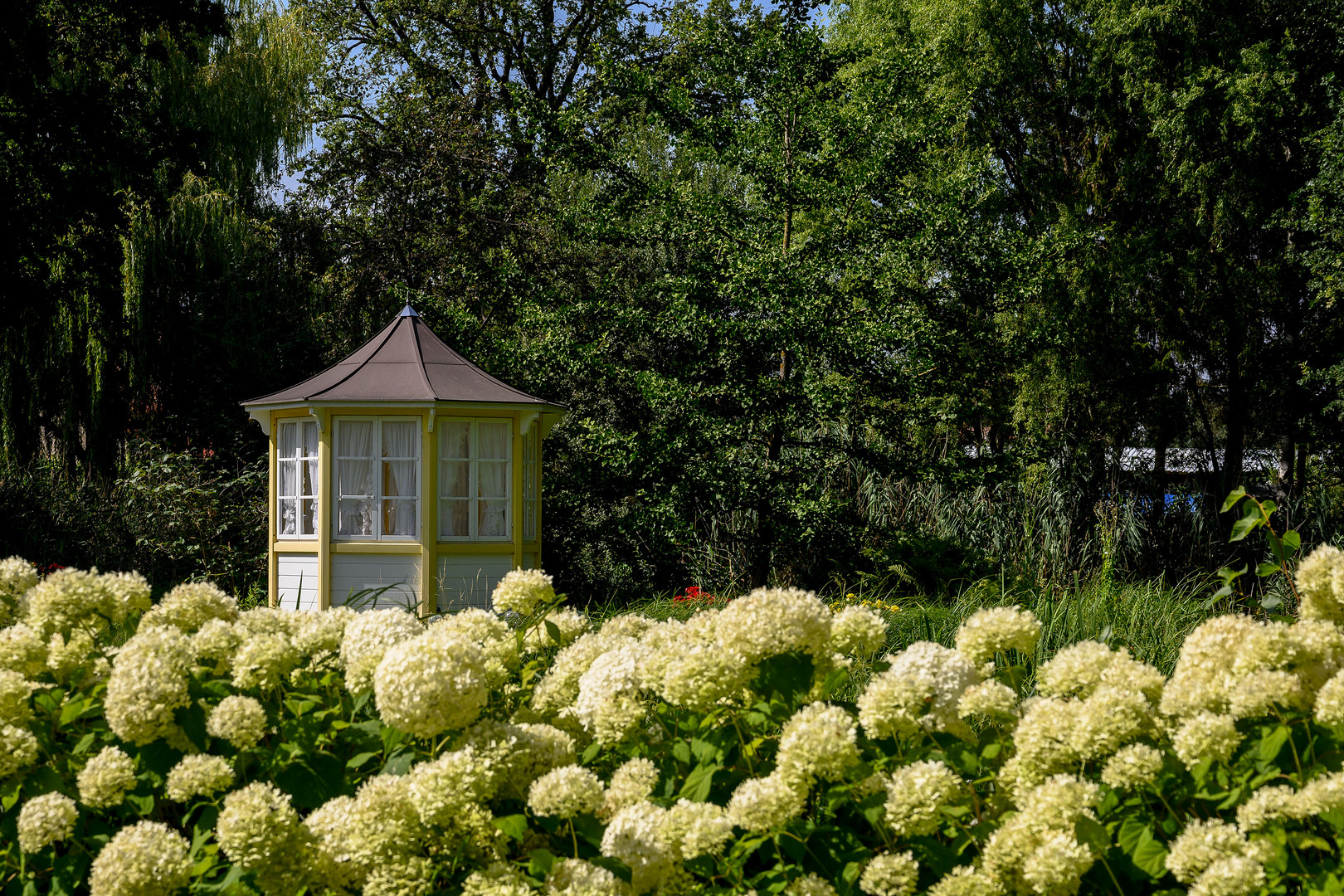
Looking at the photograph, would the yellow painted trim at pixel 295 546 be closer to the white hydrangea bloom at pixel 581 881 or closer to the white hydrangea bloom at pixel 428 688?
the white hydrangea bloom at pixel 428 688

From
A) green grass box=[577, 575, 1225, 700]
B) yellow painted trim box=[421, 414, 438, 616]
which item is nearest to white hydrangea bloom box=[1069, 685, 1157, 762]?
green grass box=[577, 575, 1225, 700]

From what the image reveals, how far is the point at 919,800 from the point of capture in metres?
1.38

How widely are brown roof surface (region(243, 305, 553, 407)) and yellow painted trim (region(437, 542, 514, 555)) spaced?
134 centimetres

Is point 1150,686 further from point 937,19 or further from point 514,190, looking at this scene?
point 937,19

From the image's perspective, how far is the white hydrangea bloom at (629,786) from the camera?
1.50m

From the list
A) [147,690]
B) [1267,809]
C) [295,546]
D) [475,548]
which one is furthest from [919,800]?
[295,546]

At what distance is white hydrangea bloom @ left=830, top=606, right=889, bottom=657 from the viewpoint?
177 centimetres

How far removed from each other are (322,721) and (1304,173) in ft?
50.4

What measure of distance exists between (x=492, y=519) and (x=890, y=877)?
8.43 m

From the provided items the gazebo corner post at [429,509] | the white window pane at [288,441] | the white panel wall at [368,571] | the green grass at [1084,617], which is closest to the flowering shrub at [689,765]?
→ the green grass at [1084,617]

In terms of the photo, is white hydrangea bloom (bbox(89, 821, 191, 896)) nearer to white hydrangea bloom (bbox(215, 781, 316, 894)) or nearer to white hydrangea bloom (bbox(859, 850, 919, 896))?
white hydrangea bloom (bbox(215, 781, 316, 894))

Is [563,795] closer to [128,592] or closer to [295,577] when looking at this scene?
[128,592]

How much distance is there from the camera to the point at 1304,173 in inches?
528

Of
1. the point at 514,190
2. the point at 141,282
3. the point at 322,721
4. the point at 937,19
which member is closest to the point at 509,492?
the point at 514,190
